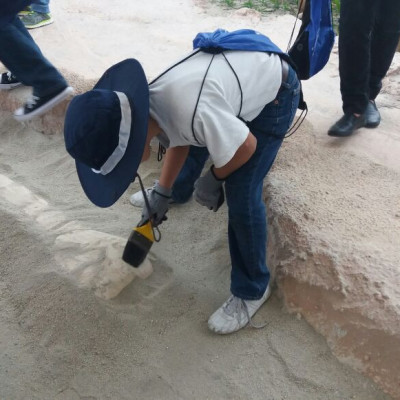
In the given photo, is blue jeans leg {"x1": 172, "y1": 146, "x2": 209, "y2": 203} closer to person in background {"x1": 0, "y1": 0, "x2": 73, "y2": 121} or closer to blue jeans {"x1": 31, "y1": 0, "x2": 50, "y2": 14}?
person in background {"x1": 0, "y1": 0, "x2": 73, "y2": 121}

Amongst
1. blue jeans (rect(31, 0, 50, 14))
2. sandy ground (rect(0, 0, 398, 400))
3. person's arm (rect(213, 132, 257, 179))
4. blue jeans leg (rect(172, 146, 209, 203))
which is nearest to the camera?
person's arm (rect(213, 132, 257, 179))

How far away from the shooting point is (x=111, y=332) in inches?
67.0

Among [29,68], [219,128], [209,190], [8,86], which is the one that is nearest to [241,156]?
[219,128]

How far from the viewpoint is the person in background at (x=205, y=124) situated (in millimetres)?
1223

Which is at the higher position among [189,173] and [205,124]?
[205,124]

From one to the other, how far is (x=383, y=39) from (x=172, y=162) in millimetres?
1223

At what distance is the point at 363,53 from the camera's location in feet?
6.90

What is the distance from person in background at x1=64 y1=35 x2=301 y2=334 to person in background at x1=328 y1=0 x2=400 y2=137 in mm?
737

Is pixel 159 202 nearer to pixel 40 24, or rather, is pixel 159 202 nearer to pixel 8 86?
pixel 8 86

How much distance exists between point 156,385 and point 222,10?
11.3 ft

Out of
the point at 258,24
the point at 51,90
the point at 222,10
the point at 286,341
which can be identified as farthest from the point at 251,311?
the point at 222,10

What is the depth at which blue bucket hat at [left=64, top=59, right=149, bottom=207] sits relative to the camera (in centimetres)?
120

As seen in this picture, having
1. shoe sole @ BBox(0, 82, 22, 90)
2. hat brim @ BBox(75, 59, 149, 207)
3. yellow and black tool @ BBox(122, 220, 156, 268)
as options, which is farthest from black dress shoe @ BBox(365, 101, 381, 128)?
shoe sole @ BBox(0, 82, 22, 90)

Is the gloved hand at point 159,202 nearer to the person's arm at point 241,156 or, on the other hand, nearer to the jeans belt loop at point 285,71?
the person's arm at point 241,156
